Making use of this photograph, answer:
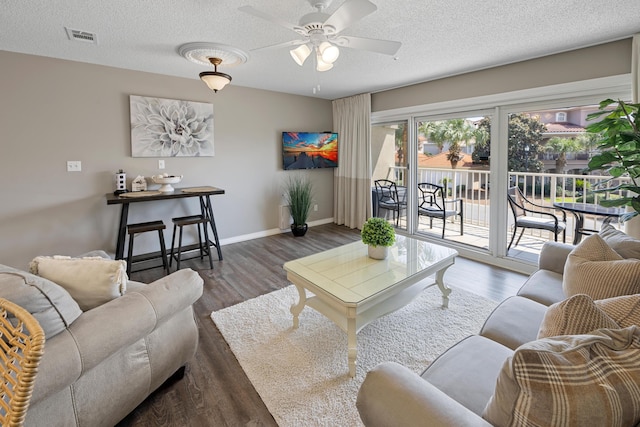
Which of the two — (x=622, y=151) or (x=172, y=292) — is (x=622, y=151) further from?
(x=172, y=292)

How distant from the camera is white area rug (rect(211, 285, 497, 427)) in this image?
5.47 feet

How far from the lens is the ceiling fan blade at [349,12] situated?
66.4 inches

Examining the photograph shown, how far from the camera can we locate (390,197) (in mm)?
5297

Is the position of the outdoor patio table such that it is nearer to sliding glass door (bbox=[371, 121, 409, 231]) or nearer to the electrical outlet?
sliding glass door (bbox=[371, 121, 409, 231])

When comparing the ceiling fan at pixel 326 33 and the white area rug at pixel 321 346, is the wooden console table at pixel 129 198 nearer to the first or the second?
the white area rug at pixel 321 346

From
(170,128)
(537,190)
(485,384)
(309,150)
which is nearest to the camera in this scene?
(485,384)

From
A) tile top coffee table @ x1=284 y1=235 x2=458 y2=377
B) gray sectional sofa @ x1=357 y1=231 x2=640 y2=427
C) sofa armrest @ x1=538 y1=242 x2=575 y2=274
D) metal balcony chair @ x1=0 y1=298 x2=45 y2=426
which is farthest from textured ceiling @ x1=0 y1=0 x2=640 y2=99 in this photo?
metal balcony chair @ x1=0 y1=298 x2=45 y2=426

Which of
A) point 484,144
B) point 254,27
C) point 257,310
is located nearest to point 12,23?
point 254,27

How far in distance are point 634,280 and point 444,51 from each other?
2.57 metres

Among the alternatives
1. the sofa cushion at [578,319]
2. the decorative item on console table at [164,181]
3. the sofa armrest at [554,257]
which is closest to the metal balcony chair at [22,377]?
the sofa cushion at [578,319]

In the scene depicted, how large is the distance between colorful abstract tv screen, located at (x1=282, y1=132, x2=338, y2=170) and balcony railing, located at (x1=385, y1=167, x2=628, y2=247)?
1696 millimetres

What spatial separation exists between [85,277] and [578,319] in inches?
79.8

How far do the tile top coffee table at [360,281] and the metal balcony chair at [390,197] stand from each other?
2.40 meters

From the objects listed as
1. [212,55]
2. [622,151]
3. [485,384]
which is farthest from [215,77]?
[622,151]
